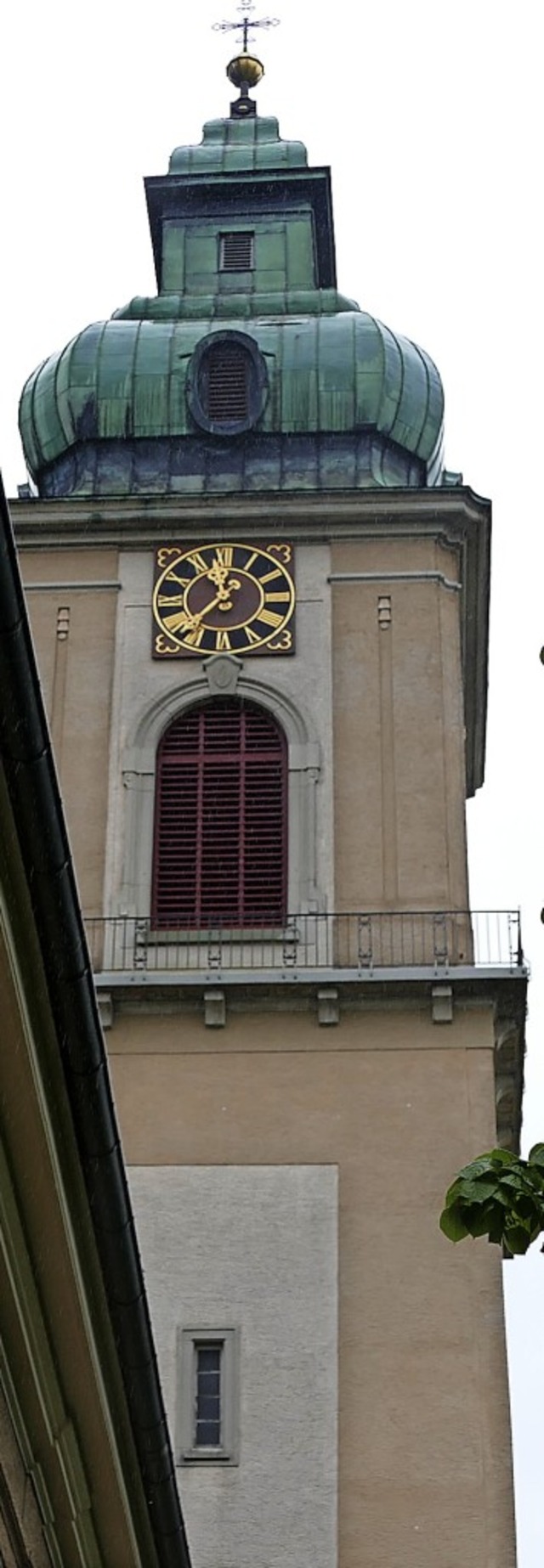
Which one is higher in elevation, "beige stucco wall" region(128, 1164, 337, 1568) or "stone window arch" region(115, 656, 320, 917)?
"stone window arch" region(115, 656, 320, 917)

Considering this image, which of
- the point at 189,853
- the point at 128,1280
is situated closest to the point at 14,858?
the point at 128,1280

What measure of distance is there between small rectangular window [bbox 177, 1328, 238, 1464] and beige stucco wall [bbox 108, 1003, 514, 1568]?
0.72m

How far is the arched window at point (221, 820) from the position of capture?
23406 millimetres

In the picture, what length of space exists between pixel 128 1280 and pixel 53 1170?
94cm

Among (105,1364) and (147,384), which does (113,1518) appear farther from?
(147,384)

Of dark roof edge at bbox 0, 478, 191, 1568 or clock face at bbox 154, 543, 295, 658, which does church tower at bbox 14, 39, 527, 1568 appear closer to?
clock face at bbox 154, 543, 295, 658

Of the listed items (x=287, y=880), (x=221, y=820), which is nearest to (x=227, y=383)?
(x=221, y=820)

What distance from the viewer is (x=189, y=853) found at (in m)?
23.8

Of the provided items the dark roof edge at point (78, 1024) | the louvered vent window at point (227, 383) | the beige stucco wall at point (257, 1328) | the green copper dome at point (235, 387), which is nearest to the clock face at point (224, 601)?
the green copper dome at point (235, 387)

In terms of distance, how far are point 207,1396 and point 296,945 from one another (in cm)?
356

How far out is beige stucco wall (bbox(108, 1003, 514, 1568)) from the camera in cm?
2000

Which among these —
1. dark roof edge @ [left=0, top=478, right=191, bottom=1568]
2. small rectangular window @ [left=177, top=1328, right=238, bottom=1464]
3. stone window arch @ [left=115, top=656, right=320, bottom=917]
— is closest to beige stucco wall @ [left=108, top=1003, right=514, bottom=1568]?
small rectangular window @ [left=177, top=1328, right=238, bottom=1464]

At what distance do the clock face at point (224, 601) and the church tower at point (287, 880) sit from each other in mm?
26

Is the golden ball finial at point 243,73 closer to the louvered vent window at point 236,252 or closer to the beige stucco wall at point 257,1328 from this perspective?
the louvered vent window at point 236,252
